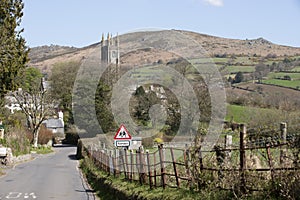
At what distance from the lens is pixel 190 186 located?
36.9 ft

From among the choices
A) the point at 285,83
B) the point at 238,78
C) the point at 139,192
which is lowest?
the point at 139,192

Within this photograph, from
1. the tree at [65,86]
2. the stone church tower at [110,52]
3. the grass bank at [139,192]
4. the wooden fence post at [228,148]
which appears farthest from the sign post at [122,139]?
the tree at [65,86]

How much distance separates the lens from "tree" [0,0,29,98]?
28.1 meters

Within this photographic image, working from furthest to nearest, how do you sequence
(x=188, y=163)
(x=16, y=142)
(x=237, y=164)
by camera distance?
(x=16, y=142)
(x=188, y=163)
(x=237, y=164)

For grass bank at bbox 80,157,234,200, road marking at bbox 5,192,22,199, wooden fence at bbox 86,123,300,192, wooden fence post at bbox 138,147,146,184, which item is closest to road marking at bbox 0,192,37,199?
road marking at bbox 5,192,22,199

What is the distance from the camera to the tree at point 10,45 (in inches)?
1105

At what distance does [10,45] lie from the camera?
28.2m

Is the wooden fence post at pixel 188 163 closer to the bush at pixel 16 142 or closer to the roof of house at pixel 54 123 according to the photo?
the bush at pixel 16 142

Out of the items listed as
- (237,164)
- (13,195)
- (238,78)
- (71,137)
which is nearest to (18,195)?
(13,195)

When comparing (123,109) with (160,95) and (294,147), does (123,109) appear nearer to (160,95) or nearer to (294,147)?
(160,95)

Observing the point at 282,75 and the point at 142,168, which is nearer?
the point at 142,168

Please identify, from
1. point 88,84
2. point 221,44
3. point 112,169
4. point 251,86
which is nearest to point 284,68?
point 251,86

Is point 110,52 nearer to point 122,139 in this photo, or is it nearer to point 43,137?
point 43,137

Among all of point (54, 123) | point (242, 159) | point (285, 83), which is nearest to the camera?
point (242, 159)
